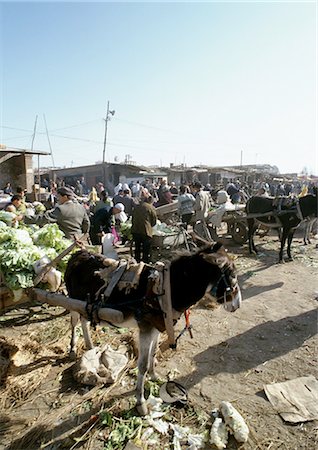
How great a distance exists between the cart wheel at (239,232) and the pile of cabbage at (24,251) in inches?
303

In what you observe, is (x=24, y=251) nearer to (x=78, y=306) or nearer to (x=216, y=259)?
(x=78, y=306)

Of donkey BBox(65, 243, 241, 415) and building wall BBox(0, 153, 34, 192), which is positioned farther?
building wall BBox(0, 153, 34, 192)

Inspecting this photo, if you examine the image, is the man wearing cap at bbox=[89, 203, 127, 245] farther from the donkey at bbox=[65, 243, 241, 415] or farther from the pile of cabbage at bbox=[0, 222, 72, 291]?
the donkey at bbox=[65, 243, 241, 415]

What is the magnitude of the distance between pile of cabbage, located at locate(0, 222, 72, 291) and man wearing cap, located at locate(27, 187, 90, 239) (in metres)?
0.46

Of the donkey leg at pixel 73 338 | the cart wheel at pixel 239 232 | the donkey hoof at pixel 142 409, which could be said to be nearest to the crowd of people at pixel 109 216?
the cart wheel at pixel 239 232

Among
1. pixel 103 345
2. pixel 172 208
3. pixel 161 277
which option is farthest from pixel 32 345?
pixel 172 208

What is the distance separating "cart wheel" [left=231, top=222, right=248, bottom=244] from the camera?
11250 millimetres

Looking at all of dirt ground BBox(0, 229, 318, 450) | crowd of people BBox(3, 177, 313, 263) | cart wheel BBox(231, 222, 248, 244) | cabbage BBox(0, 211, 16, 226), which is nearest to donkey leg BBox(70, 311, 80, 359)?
dirt ground BBox(0, 229, 318, 450)

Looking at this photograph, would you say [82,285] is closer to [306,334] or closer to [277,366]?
[277,366]

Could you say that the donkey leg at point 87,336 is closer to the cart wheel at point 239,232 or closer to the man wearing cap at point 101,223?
the man wearing cap at point 101,223

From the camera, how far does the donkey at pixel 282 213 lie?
9016 millimetres

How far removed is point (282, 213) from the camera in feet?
30.1

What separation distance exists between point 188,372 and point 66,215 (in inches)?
140

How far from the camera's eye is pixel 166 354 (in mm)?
4461
